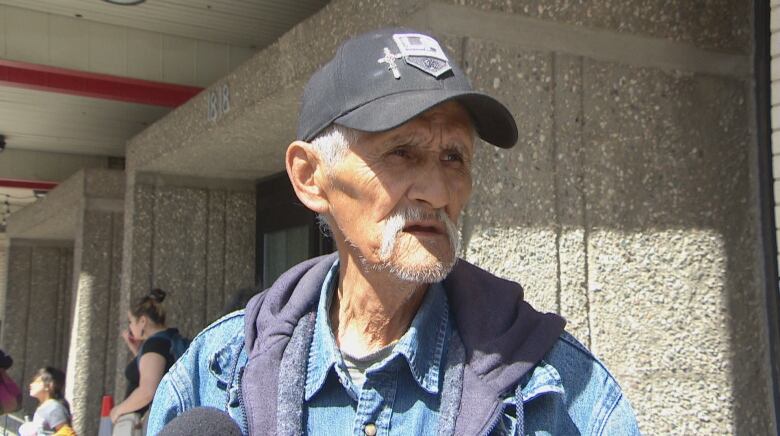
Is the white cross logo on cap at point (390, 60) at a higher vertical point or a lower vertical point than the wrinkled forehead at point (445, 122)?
higher

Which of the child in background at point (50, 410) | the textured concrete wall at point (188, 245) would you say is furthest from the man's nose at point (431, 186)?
the child in background at point (50, 410)

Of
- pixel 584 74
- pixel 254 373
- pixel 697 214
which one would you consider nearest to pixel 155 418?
pixel 254 373

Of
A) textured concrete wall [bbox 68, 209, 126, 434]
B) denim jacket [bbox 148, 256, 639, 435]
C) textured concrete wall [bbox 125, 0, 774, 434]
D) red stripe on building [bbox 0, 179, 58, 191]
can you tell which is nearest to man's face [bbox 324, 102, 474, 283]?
denim jacket [bbox 148, 256, 639, 435]

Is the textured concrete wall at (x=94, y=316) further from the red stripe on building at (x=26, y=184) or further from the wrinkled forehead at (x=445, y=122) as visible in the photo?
the wrinkled forehead at (x=445, y=122)

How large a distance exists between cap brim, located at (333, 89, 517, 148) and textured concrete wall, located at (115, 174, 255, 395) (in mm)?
4944

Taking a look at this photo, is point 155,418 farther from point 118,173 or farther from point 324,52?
point 118,173

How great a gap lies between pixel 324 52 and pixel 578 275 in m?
1.49

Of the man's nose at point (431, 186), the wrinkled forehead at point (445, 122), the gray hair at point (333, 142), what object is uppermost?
the wrinkled forehead at point (445, 122)

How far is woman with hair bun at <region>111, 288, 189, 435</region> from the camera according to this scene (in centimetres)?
444

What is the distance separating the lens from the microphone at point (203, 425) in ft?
3.91

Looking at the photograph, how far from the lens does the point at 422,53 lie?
1366mm

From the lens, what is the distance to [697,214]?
3.30m

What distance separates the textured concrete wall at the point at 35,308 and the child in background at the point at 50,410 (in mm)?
5216

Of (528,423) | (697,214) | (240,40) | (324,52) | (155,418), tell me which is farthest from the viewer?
(240,40)
